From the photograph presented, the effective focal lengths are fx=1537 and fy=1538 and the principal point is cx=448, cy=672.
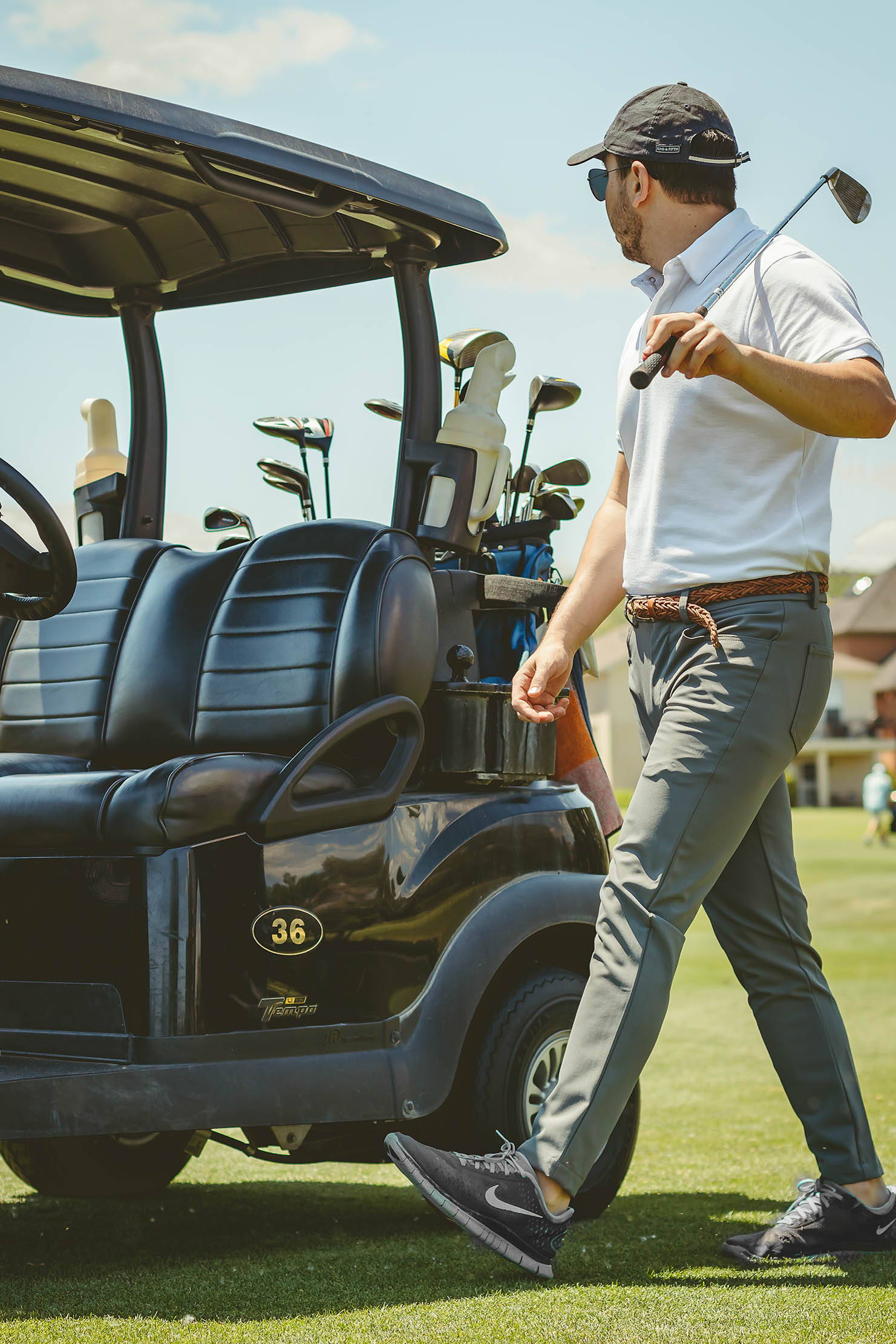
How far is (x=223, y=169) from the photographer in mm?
2951

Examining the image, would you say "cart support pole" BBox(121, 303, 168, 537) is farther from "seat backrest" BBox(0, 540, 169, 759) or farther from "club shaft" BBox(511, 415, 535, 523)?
"club shaft" BBox(511, 415, 535, 523)

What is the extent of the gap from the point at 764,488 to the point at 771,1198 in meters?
1.80

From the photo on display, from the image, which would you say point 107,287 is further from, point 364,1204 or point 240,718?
point 364,1204

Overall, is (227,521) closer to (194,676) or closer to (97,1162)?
(194,676)

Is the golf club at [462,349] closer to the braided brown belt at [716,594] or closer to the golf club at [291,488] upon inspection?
the golf club at [291,488]

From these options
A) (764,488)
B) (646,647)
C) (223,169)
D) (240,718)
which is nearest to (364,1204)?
(240,718)

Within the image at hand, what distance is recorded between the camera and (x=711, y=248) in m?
2.70

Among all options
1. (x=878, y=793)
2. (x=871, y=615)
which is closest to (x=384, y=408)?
(x=878, y=793)

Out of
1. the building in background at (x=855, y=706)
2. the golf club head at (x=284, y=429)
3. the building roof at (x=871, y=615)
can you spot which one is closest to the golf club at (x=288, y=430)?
the golf club head at (x=284, y=429)

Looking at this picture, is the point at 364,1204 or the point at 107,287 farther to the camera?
the point at 107,287

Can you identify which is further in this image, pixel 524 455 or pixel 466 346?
pixel 524 455

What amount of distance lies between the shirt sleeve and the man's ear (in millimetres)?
274

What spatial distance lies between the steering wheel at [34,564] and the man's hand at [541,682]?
33.1 inches

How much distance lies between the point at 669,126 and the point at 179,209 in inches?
55.4
